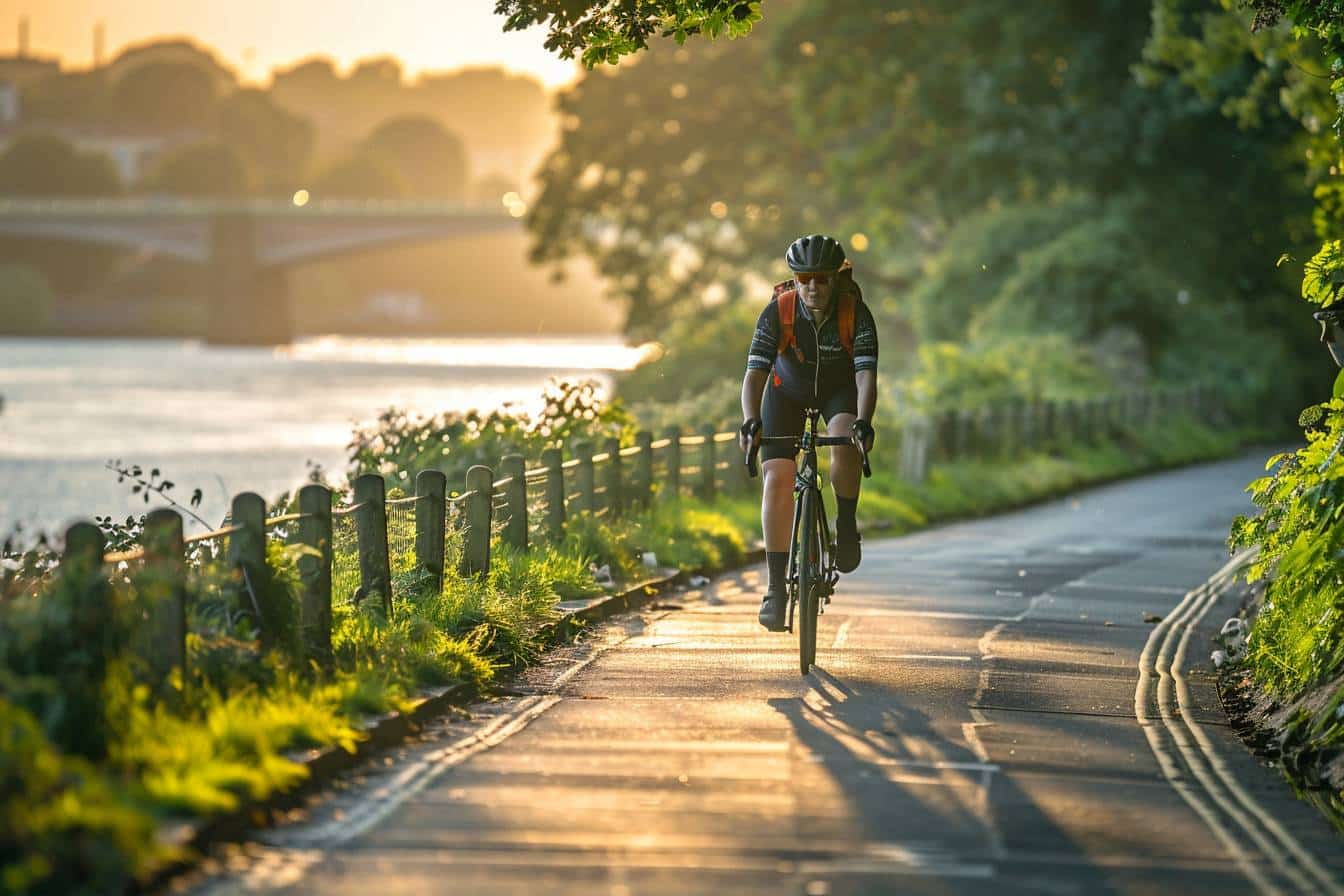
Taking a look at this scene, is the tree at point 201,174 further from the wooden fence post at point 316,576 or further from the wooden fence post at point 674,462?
the wooden fence post at point 316,576

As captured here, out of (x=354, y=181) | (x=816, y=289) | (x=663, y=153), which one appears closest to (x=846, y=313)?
(x=816, y=289)

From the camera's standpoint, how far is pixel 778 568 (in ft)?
36.8

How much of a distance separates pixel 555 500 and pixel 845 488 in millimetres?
4906

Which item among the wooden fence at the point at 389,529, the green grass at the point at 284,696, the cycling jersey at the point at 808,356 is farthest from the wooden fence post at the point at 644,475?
the cycling jersey at the point at 808,356

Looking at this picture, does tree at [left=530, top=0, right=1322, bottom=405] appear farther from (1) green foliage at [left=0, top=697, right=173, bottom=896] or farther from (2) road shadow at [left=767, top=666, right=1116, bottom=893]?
(1) green foliage at [left=0, top=697, right=173, bottom=896]

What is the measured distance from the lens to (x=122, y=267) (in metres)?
141

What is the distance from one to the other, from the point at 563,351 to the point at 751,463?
131849 millimetres

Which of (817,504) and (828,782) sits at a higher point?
(817,504)

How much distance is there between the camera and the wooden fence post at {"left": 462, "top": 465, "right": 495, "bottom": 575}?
1309 centimetres

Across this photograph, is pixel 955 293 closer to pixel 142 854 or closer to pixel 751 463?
pixel 751 463

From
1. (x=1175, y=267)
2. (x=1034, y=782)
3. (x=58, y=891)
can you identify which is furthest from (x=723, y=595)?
(x=1175, y=267)

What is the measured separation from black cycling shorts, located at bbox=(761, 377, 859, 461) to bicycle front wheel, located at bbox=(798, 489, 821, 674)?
1.06 feet

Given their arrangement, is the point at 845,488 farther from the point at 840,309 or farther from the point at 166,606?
the point at 166,606

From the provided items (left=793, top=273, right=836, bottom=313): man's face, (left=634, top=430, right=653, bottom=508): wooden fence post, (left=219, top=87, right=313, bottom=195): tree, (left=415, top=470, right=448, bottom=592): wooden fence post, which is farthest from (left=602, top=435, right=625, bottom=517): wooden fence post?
(left=219, top=87, right=313, bottom=195): tree
